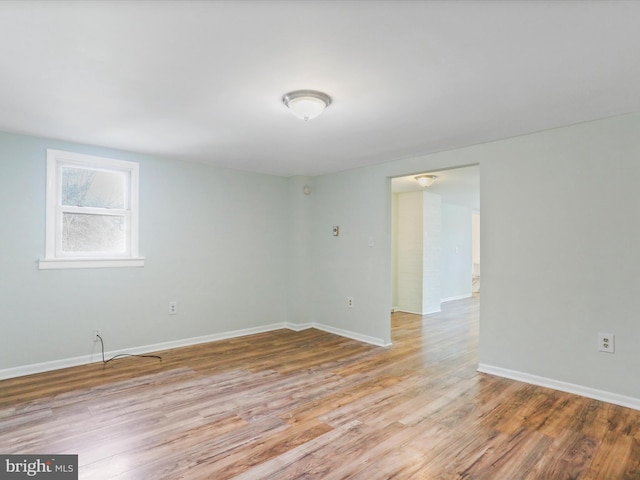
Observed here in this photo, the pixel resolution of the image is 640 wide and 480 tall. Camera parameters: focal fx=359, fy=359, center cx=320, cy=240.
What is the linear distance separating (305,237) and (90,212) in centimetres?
269

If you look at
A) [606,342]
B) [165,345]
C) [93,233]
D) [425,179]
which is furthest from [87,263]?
[606,342]

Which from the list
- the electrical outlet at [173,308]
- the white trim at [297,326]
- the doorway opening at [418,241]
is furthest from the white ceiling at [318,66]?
the doorway opening at [418,241]

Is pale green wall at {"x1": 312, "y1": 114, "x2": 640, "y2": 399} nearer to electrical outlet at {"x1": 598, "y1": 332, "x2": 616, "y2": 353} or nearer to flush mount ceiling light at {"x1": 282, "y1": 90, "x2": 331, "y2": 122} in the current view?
electrical outlet at {"x1": 598, "y1": 332, "x2": 616, "y2": 353}

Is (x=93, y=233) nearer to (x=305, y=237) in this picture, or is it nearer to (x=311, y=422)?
(x=305, y=237)

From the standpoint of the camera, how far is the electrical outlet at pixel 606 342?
2751mm

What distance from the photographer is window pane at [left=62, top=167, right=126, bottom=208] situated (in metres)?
3.63

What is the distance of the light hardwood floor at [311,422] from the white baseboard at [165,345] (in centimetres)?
13

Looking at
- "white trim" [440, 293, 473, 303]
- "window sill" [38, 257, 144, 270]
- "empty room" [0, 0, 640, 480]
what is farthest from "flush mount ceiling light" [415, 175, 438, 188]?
"window sill" [38, 257, 144, 270]

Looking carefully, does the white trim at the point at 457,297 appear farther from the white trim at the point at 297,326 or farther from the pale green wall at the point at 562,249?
the pale green wall at the point at 562,249

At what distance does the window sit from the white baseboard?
93 centimetres

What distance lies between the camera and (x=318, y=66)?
2010mm

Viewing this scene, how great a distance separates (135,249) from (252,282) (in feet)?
5.11

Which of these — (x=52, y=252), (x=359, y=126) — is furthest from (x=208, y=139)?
(x=52, y=252)

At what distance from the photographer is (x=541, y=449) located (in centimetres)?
212
